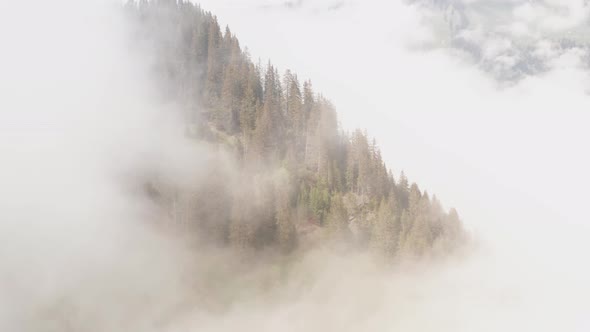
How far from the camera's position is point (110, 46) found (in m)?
199

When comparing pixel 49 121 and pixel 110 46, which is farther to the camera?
pixel 110 46

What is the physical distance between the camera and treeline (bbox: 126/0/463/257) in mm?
102125

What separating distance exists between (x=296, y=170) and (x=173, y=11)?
310ft

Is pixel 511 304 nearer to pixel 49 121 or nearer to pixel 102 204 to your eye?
pixel 102 204

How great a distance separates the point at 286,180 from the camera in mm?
110438

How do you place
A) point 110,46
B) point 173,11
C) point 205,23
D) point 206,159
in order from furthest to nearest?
point 110,46
point 173,11
point 205,23
point 206,159

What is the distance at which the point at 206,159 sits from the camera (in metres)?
120

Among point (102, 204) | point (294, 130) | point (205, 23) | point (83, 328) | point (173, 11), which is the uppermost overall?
point (173, 11)

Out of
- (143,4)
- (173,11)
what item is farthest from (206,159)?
(143,4)

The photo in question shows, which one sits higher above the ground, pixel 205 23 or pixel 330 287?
pixel 205 23

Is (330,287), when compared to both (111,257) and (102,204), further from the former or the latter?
(102,204)

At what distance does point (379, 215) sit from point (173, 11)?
11702 cm

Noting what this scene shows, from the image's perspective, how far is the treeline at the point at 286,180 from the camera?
102125mm

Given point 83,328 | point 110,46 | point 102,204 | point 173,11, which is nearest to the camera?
point 83,328
